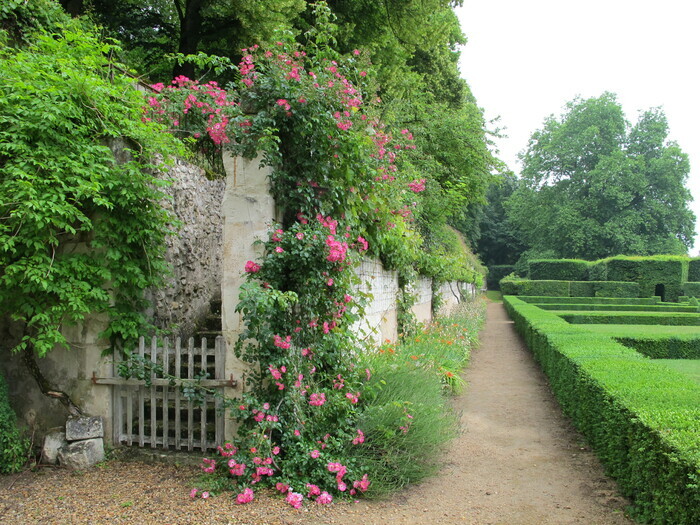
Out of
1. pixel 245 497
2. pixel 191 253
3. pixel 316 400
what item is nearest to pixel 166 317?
pixel 191 253

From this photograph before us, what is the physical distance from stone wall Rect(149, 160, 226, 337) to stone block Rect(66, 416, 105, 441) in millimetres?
1069

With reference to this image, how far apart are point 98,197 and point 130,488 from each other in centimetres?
225

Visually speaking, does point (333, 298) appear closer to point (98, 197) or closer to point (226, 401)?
point (226, 401)

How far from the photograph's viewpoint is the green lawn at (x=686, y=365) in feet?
29.1

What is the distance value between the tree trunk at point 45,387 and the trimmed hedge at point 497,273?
46463mm

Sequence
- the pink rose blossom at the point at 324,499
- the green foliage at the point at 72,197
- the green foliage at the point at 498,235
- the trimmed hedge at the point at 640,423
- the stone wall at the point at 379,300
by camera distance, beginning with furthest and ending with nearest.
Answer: the green foliage at the point at 498,235
the stone wall at the point at 379,300
the green foliage at the point at 72,197
the pink rose blossom at the point at 324,499
the trimmed hedge at the point at 640,423

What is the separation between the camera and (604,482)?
13.4 ft

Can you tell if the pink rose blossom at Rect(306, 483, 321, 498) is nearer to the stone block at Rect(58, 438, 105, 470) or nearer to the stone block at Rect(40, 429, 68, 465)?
the stone block at Rect(58, 438, 105, 470)

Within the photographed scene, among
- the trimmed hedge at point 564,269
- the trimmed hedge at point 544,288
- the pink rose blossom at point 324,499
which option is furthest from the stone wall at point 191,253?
the trimmed hedge at point 564,269

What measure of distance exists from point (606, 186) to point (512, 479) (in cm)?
3763

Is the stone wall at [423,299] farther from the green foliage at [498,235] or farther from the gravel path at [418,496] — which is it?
the green foliage at [498,235]

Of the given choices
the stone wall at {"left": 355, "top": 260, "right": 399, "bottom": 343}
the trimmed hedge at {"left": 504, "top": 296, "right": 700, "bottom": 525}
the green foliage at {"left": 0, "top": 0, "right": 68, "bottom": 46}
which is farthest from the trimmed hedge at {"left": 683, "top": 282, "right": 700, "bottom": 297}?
the green foliage at {"left": 0, "top": 0, "right": 68, "bottom": 46}

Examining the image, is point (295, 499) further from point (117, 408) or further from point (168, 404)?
point (117, 408)

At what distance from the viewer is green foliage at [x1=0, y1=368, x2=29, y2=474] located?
4.02 m
